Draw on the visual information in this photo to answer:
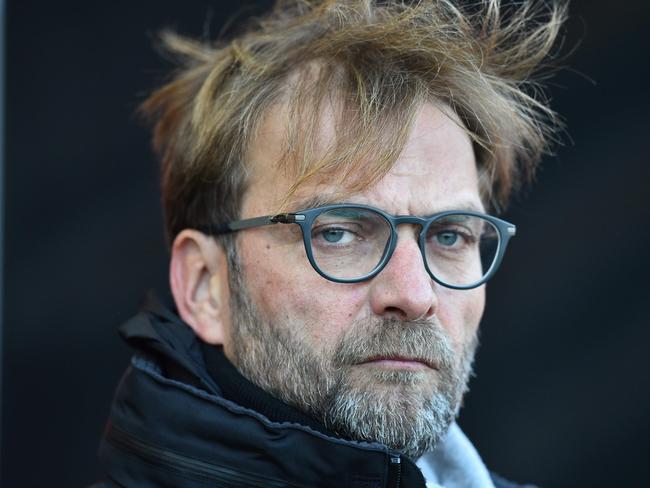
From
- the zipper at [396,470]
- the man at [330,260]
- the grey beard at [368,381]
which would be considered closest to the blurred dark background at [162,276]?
the man at [330,260]

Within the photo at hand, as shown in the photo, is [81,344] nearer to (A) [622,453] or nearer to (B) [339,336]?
(B) [339,336]

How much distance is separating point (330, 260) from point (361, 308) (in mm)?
129

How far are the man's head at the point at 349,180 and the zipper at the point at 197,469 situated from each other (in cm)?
24

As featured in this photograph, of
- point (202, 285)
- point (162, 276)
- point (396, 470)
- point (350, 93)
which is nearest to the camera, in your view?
point (396, 470)

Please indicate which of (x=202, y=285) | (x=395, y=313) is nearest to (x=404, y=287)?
(x=395, y=313)

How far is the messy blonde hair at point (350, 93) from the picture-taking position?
198cm

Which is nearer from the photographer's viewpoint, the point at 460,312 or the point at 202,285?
the point at 460,312

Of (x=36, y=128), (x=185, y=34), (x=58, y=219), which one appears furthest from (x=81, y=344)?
(x=185, y=34)

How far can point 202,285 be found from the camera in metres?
2.21

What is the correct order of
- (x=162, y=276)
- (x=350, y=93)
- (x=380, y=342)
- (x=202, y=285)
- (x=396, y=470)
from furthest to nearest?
(x=162, y=276)
(x=202, y=285)
(x=350, y=93)
(x=380, y=342)
(x=396, y=470)

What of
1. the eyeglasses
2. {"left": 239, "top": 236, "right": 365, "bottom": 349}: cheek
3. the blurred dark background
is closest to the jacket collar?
{"left": 239, "top": 236, "right": 365, "bottom": 349}: cheek

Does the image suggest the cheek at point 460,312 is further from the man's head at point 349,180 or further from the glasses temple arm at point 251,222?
the glasses temple arm at point 251,222

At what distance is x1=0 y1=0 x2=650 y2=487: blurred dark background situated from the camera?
3004 millimetres

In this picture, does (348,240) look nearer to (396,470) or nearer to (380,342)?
(380,342)
